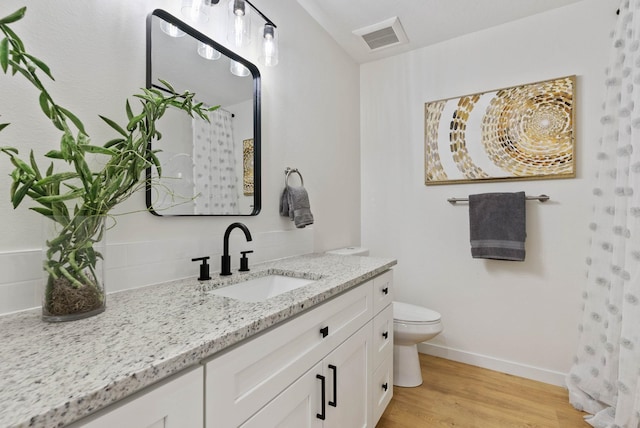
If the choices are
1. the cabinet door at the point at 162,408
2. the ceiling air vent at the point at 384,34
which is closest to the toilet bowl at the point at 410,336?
the cabinet door at the point at 162,408

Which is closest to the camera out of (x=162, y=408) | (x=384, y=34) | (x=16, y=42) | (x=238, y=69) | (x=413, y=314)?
(x=162, y=408)

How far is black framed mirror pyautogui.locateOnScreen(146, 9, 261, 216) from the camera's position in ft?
3.73

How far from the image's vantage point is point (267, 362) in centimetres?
78

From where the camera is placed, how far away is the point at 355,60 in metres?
2.59

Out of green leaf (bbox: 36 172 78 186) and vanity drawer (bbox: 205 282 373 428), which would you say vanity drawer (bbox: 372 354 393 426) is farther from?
green leaf (bbox: 36 172 78 186)

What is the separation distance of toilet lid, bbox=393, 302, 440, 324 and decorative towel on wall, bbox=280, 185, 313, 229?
2.77 ft

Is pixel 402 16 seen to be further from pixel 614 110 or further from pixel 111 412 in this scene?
pixel 111 412

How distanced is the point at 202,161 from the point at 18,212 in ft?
2.03

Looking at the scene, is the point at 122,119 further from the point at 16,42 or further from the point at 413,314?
the point at 413,314

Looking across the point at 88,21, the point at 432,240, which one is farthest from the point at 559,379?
Result: the point at 88,21

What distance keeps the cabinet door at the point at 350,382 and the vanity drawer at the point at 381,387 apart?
7 centimetres

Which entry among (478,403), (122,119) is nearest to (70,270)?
(122,119)

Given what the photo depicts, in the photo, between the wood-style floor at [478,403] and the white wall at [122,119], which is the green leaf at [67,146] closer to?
the white wall at [122,119]

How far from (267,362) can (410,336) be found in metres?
1.29
